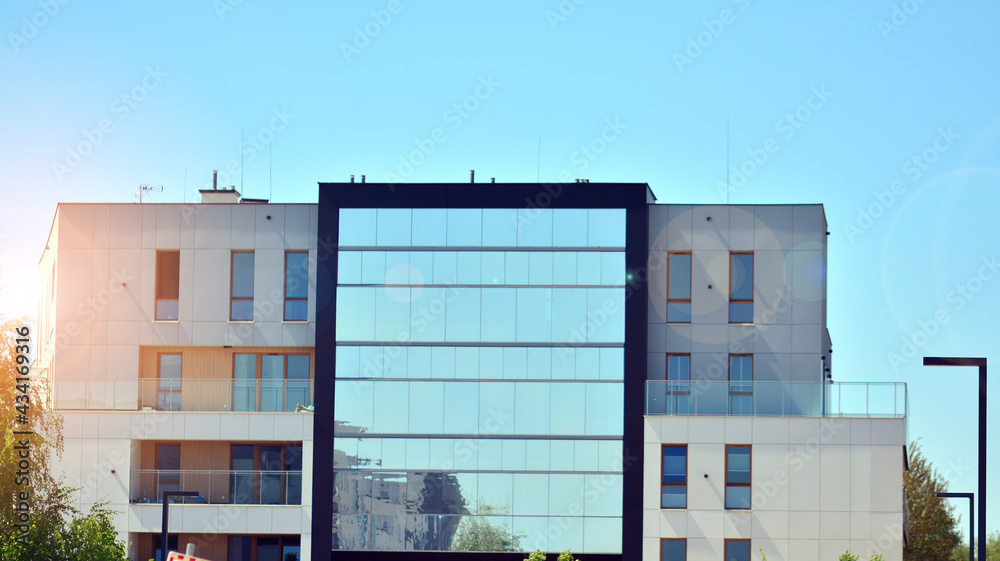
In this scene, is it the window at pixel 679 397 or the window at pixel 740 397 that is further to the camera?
the window at pixel 679 397

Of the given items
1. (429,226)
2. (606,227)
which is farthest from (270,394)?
(606,227)

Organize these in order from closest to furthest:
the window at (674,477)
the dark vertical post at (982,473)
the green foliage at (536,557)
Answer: the dark vertical post at (982,473) < the green foliage at (536,557) < the window at (674,477)

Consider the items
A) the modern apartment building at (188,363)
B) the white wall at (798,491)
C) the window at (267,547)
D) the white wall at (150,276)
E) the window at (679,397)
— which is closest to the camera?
the white wall at (798,491)

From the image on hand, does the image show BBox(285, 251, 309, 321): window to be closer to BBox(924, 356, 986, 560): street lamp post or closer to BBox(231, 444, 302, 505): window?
BBox(231, 444, 302, 505): window

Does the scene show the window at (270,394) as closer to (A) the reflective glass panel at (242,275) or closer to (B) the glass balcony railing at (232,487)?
(B) the glass balcony railing at (232,487)

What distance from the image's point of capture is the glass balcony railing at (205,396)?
1507 inches

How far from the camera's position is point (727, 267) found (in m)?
38.6

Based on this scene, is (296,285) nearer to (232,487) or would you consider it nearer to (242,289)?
(242,289)

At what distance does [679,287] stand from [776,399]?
4.73 metres

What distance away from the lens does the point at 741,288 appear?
38656 millimetres

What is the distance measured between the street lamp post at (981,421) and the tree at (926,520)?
39362mm

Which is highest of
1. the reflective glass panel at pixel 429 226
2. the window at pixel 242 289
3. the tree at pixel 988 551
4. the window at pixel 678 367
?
the reflective glass panel at pixel 429 226

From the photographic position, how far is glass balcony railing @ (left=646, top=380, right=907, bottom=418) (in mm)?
35656

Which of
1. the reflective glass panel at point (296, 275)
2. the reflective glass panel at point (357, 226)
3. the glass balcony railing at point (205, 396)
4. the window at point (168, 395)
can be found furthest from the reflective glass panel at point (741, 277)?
the window at point (168, 395)
